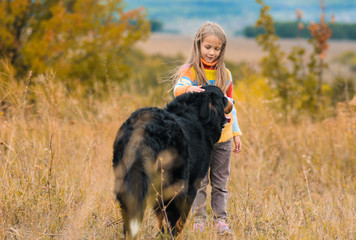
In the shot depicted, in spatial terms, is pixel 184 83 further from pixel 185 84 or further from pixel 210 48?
pixel 210 48

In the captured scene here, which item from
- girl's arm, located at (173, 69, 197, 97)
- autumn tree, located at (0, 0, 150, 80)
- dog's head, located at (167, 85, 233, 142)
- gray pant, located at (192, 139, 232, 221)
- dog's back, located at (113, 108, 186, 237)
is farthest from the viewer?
autumn tree, located at (0, 0, 150, 80)

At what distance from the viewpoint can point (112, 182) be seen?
13.3 feet

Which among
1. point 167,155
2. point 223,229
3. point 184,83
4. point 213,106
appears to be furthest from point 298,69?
point 167,155

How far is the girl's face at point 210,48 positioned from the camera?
10.9ft

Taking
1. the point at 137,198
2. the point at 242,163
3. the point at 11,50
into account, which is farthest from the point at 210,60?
the point at 11,50

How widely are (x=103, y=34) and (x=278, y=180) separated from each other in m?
5.79

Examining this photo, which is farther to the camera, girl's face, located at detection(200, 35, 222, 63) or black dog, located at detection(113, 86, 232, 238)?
girl's face, located at detection(200, 35, 222, 63)

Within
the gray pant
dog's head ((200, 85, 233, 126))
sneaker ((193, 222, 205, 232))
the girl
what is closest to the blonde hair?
the girl

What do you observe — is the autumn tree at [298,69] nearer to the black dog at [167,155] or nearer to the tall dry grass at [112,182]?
the tall dry grass at [112,182]

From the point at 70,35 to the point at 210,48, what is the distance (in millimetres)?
5827

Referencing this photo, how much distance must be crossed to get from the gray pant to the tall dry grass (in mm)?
136

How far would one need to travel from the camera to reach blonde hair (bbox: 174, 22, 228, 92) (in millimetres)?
3357

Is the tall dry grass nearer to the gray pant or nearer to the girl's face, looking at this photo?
the gray pant

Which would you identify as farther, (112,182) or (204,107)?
(112,182)
